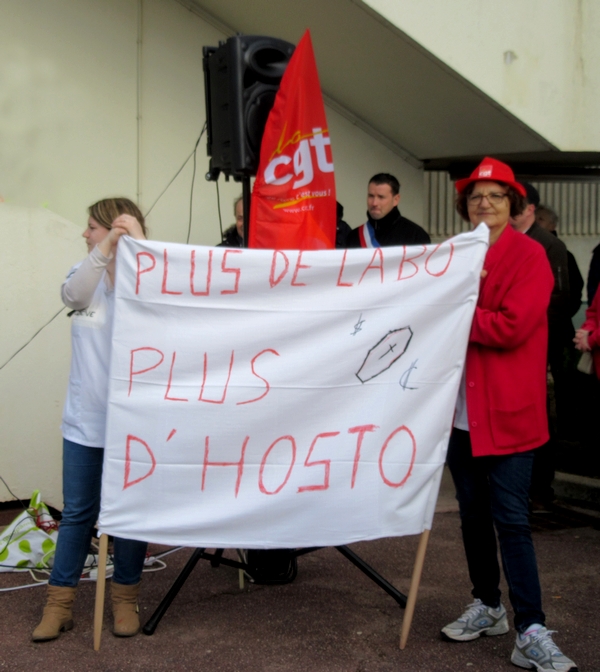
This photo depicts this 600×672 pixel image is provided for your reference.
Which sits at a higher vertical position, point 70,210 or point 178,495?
point 70,210

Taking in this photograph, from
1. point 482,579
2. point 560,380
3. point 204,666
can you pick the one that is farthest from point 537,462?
point 204,666

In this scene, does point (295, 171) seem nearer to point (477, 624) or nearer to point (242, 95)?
point (242, 95)

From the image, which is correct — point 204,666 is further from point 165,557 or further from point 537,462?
point 537,462

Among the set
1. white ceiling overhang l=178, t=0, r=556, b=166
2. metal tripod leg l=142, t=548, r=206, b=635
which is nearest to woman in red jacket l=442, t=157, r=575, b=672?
A: metal tripod leg l=142, t=548, r=206, b=635

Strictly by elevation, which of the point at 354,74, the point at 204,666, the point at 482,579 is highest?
the point at 354,74

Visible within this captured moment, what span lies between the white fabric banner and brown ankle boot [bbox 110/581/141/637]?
0.45 metres

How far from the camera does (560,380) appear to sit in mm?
6484

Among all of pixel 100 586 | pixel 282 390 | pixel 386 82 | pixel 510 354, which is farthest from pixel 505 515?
pixel 386 82

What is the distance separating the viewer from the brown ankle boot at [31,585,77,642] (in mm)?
3527

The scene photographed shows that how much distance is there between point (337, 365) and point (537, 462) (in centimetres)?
295

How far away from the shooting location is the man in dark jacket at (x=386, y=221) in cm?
541

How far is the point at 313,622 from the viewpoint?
3807mm

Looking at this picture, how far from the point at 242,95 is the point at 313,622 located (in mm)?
2490

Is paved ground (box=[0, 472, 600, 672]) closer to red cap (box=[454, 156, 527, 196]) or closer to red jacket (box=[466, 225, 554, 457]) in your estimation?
red jacket (box=[466, 225, 554, 457])
